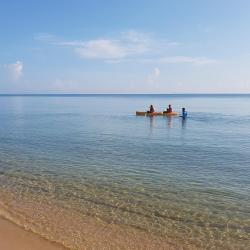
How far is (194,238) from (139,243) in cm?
176

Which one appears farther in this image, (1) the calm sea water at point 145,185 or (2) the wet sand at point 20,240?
(1) the calm sea water at point 145,185

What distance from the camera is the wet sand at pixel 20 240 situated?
9.76 m

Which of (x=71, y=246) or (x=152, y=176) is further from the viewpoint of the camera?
(x=152, y=176)

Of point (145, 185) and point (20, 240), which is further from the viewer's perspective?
point (145, 185)

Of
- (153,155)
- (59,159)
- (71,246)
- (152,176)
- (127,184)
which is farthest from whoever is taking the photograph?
(153,155)

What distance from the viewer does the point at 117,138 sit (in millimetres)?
34250

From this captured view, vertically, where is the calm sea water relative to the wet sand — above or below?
below

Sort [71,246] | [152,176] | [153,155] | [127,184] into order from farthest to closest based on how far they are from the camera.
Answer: [153,155]
[152,176]
[127,184]
[71,246]

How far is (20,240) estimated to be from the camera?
10.2 metres

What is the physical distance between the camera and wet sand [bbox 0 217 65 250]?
9758 millimetres

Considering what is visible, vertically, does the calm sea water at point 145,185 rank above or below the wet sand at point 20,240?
below

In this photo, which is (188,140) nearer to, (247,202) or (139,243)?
(247,202)

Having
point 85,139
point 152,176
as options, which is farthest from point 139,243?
point 85,139

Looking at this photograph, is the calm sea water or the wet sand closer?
the wet sand
